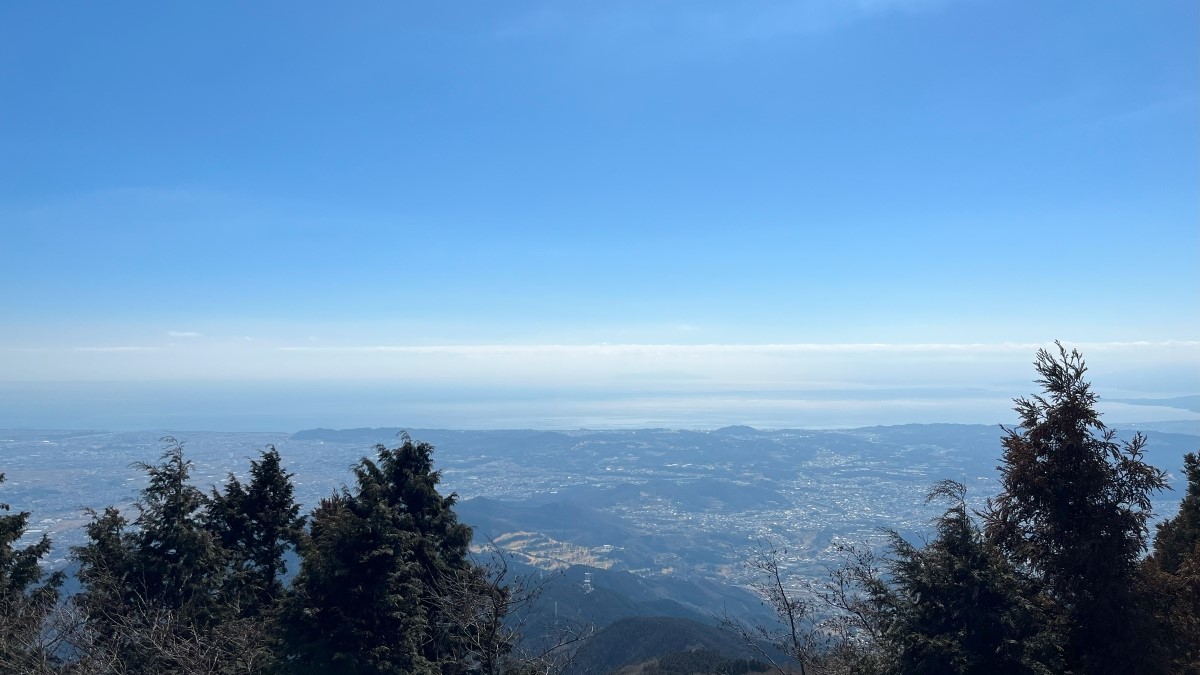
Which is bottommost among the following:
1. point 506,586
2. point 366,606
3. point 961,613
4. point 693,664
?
point 693,664

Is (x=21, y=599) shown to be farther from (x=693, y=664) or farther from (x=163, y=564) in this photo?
(x=693, y=664)

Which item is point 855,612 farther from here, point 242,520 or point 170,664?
point 242,520

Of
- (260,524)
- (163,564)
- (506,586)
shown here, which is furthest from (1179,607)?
(163,564)

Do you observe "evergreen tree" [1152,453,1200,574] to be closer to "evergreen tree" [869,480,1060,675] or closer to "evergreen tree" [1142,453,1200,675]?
"evergreen tree" [1142,453,1200,675]

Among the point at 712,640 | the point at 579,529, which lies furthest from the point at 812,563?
the point at 579,529

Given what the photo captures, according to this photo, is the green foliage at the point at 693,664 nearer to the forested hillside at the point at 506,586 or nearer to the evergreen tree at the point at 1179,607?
the forested hillside at the point at 506,586

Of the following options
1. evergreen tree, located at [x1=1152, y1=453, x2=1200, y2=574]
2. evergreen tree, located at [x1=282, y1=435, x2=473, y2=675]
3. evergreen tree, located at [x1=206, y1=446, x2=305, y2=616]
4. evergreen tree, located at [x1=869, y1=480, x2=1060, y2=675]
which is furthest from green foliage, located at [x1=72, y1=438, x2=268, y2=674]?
evergreen tree, located at [x1=1152, y1=453, x2=1200, y2=574]
